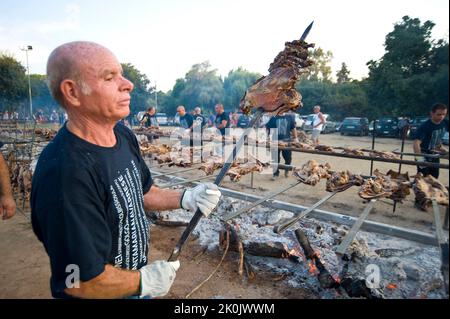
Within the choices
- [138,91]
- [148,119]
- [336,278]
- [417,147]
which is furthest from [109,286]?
[138,91]

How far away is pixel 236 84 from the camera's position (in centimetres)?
6031

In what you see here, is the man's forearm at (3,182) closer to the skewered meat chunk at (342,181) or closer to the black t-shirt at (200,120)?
the skewered meat chunk at (342,181)

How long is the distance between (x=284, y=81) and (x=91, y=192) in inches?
66.1

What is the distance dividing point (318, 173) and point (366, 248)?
48.6 inches

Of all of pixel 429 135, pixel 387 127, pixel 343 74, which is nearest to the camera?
pixel 429 135

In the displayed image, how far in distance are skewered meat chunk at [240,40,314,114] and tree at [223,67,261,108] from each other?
53028 millimetres

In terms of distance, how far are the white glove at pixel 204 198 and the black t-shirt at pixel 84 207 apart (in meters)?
0.46

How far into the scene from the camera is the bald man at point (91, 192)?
4.24ft

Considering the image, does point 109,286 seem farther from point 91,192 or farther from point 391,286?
point 391,286

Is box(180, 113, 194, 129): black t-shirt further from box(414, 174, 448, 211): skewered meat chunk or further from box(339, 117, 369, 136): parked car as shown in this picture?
box(339, 117, 369, 136): parked car

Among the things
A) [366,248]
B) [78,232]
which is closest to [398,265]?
[366,248]

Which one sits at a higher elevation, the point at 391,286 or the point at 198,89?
the point at 198,89

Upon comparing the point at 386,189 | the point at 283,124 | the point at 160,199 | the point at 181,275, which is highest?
the point at 283,124

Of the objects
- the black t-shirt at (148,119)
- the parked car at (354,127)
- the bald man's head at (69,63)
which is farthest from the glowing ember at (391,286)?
the parked car at (354,127)
